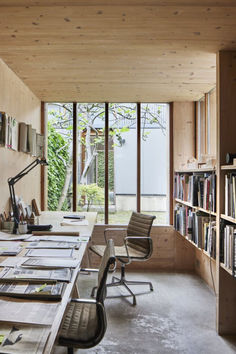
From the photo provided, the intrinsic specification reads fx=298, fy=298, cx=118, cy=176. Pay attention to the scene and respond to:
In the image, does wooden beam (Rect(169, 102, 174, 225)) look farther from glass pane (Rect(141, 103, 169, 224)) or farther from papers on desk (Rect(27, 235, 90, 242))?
papers on desk (Rect(27, 235, 90, 242))

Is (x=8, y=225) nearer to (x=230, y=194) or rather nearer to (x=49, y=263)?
(x=49, y=263)

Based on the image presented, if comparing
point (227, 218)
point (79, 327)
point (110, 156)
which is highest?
point (110, 156)

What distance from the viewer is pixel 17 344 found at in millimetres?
952

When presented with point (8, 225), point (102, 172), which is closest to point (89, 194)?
point (102, 172)

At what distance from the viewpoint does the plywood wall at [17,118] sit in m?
2.91

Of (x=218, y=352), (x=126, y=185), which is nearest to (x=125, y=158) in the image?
(x=126, y=185)

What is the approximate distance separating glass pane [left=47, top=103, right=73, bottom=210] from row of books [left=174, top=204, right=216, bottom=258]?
1.75 m

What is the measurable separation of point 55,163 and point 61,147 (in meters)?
0.26

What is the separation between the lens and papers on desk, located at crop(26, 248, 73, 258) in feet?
6.22

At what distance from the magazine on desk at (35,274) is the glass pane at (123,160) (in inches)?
114

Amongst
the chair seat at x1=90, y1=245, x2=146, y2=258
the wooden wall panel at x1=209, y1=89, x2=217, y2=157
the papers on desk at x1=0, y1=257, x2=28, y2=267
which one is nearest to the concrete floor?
the chair seat at x1=90, y1=245, x2=146, y2=258

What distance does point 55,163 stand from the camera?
4508mm

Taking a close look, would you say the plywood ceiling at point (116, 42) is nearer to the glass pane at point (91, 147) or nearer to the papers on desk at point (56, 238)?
the glass pane at point (91, 147)

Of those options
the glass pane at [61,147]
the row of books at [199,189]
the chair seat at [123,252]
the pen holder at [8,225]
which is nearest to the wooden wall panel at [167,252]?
the row of books at [199,189]
